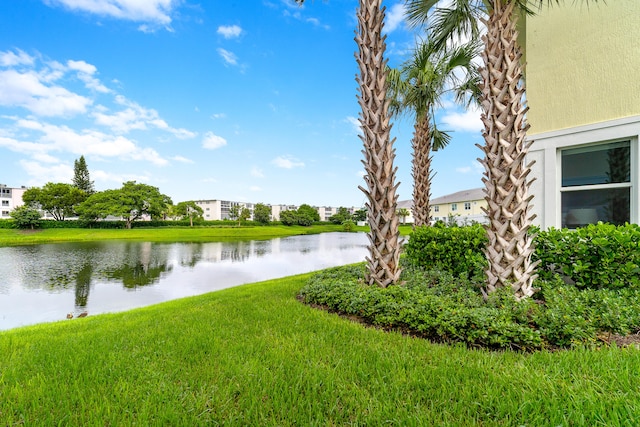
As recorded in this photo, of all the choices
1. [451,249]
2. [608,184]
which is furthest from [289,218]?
[608,184]

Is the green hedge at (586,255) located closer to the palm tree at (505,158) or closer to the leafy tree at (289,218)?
the palm tree at (505,158)

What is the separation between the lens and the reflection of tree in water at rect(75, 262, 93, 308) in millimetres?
7562

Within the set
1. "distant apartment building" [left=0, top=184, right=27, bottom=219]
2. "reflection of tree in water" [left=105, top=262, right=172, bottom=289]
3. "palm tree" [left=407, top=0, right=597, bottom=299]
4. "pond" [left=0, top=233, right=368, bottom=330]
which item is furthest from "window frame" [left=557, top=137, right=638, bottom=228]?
"distant apartment building" [left=0, top=184, right=27, bottom=219]

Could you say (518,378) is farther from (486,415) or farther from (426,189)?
(426,189)

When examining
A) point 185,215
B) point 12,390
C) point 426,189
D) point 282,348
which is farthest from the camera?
point 185,215

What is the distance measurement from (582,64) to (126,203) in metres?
48.3

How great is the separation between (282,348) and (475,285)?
11.5 feet

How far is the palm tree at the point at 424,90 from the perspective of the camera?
7875 mm

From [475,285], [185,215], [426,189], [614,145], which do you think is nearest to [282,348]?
[475,285]

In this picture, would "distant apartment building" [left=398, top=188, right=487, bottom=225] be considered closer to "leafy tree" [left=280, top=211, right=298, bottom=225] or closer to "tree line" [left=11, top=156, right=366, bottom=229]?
"leafy tree" [left=280, top=211, right=298, bottom=225]

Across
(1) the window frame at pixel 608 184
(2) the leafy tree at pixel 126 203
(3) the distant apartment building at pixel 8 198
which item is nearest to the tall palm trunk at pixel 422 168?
(1) the window frame at pixel 608 184

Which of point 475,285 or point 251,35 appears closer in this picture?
point 475,285

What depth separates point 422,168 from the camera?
29.5ft

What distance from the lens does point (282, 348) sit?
9.34 ft
